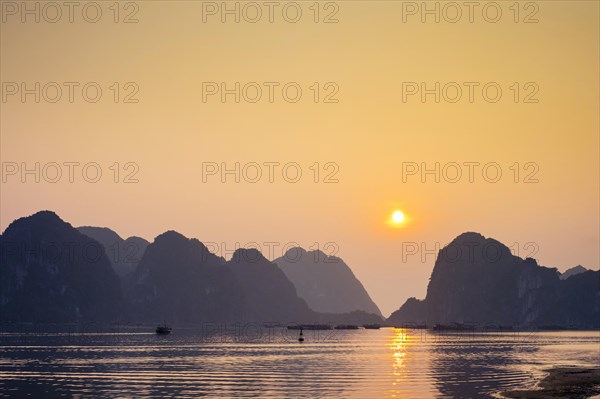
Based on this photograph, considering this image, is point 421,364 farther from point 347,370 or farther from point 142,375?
point 142,375

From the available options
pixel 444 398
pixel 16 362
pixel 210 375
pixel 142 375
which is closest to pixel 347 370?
pixel 210 375

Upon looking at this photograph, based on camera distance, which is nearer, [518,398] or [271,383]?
[518,398]

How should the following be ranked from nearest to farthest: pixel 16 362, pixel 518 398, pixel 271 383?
pixel 518 398
pixel 271 383
pixel 16 362

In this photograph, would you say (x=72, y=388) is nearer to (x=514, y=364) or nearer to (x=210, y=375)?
(x=210, y=375)

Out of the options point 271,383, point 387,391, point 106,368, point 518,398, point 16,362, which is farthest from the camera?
point 16,362

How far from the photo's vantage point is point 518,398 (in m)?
63.6

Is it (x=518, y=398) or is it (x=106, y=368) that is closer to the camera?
(x=518, y=398)

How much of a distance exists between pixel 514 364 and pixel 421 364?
39.7 ft

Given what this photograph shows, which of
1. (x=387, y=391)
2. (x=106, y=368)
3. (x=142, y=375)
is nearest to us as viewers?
(x=387, y=391)

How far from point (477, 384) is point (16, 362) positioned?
189 feet

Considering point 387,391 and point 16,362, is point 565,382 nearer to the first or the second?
point 387,391

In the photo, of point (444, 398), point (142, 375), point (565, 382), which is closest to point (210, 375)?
point (142, 375)

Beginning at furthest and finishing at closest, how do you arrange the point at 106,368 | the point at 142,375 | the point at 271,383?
the point at 106,368 < the point at 142,375 < the point at 271,383

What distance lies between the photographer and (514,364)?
10844 centimetres
